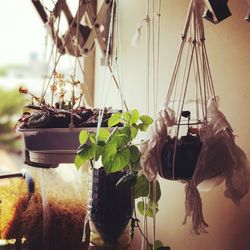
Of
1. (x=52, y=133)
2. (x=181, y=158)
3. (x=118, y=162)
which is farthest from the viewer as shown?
(x=52, y=133)

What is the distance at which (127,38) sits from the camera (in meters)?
1.62

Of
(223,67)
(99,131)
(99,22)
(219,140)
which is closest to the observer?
(219,140)

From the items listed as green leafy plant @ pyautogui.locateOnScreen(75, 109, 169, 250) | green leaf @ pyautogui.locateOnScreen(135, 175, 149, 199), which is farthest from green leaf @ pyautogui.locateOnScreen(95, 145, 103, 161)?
green leaf @ pyautogui.locateOnScreen(135, 175, 149, 199)

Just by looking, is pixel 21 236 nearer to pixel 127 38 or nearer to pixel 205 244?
pixel 205 244

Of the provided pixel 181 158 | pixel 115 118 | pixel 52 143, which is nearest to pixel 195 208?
pixel 181 158

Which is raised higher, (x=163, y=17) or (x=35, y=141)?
(x=163, y=17)

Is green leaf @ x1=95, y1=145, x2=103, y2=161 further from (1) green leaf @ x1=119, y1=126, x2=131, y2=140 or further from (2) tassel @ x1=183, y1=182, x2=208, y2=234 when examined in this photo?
(2) tassel @ x1=183, y1=182, x2=208, y2=234

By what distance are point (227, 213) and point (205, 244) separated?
15cm

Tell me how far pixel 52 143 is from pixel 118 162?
0.84ft

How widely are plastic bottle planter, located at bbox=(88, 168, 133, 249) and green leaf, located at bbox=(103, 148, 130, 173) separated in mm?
101

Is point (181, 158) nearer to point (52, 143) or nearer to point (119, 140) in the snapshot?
point (119, 140)

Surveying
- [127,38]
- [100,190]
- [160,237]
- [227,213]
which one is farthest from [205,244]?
[127,38]

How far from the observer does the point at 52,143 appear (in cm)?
104

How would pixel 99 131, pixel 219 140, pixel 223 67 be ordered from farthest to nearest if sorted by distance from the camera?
pixel 223 67
pixel 99 131
pixel 219 140
